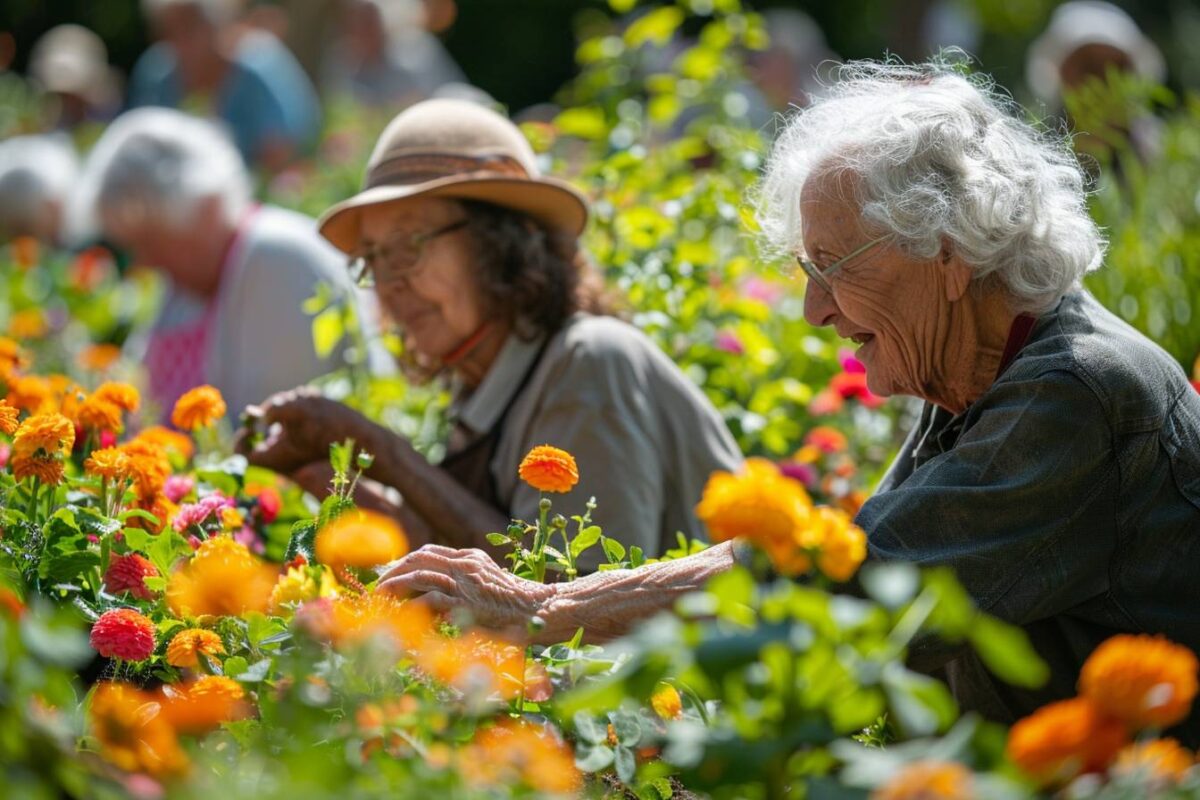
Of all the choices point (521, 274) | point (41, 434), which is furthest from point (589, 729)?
point (521, 274)

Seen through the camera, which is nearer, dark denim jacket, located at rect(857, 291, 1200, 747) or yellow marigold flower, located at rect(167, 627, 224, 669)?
yellow marigold flower, located at rect(167, 627, 224, 669)

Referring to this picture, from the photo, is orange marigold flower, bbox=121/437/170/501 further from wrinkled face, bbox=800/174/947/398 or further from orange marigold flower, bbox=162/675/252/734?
wrinkled face, bbox=800/174/947/398

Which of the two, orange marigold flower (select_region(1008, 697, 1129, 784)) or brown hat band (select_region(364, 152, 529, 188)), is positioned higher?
orange marigold flower (select_region(1008, 697, 1129, 784))

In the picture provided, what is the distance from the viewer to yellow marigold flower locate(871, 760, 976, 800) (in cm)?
104

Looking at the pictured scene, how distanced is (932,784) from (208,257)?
12.5 feet

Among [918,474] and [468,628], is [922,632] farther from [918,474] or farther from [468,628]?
[468,628]

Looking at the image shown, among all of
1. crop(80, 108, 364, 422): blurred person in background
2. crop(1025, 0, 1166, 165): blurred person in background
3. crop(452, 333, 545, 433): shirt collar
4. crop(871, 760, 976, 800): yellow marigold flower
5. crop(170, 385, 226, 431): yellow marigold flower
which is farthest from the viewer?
crop(1025, 0, 1166, 165): blurred person in background

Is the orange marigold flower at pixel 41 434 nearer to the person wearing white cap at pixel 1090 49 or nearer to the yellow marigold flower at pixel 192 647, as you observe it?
the yellow marigold flower at pixel 192 647

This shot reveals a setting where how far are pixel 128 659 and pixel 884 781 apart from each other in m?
1.06

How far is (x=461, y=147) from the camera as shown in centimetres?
309

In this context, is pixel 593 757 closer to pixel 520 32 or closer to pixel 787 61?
pixel 787 61

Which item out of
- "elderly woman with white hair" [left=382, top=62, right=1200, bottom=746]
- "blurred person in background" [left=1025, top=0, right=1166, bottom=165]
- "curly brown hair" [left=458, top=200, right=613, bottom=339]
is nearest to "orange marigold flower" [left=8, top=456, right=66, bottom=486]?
"elderly woman with white hair" [left=382, top=62, right=1200, bottom=746]

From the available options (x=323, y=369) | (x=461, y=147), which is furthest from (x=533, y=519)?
(x=323, y=369)

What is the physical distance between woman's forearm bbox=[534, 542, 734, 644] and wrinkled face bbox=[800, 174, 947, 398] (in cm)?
48
